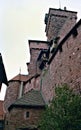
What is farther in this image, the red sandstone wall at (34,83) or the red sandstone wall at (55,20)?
the red sandstone wall at (55,20)

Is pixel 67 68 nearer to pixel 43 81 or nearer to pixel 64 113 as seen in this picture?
pixel 64 113

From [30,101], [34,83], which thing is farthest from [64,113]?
[34,83]

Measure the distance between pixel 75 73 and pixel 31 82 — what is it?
10.6 m

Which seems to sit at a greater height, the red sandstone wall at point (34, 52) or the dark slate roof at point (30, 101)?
the red sandstone wall at point (34, 52)

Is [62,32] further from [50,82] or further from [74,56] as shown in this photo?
[74,56]

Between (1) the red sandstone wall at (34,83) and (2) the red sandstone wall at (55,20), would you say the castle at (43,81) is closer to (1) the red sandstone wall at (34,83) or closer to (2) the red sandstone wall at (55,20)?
(1) the red sandstone wall at (34,83)

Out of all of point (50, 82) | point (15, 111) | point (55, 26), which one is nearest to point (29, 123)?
point (15, 111)

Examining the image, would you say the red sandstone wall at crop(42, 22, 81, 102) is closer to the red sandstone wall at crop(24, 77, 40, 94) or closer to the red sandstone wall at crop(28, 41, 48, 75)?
the red sandstone wall at crop(24, 77, 40, 94)

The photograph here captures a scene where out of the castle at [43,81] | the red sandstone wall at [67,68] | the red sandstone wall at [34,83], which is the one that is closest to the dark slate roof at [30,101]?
the castle at [43,81]

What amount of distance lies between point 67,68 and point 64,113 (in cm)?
495

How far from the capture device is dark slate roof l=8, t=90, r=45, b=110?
20.5m

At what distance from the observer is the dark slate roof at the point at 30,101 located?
2047cm

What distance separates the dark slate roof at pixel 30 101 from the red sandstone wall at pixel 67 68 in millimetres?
610

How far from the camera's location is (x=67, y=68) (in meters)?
17.5
